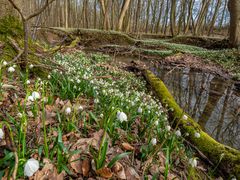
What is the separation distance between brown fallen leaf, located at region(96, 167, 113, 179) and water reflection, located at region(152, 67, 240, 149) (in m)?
2.17

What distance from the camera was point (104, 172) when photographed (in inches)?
68.9

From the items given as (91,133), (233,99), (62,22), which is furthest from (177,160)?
(62,22)

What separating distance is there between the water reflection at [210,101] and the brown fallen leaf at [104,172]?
2174 millimetres

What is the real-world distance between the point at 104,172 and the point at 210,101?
16.4 ft

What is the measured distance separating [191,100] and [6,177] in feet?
17.0

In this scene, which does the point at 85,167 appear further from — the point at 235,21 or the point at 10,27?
the point at 235,21

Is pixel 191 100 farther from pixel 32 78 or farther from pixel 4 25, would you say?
pixel 4 25

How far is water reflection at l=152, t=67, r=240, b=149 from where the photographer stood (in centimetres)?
418

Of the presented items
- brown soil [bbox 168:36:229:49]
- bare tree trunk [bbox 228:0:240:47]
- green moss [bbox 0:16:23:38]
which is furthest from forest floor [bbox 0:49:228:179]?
brown soil [bbox 168:36:229:49]

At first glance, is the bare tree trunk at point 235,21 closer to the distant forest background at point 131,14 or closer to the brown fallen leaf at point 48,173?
the distant forest background at point 131,14

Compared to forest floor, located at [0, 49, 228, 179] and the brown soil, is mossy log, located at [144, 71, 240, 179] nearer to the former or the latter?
forest floor, located at [0, 49, 228, 179]

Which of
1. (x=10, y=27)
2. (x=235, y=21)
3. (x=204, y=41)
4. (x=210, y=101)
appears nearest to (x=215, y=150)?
(x=210, y=101)

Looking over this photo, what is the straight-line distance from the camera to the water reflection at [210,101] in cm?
418

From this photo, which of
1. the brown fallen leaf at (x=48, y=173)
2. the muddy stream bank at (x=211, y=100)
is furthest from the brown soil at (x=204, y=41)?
the brown fallen leaf at (x=48, y=173)
